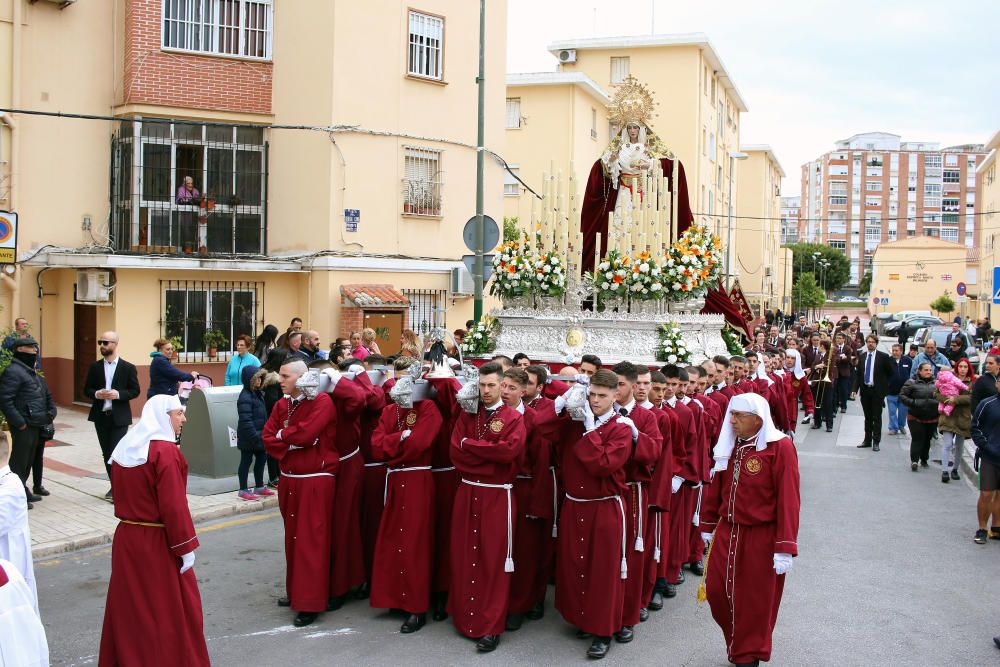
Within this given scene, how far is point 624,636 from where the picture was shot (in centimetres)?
665

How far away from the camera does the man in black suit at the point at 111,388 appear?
1037 centimetres

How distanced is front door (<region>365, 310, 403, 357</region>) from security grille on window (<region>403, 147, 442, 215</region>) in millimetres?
2305

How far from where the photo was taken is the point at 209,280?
57.7 feet

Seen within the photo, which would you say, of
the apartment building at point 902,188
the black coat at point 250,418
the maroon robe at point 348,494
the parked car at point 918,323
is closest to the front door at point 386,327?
the black coat at point 250,418

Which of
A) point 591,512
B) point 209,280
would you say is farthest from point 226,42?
point 591,512

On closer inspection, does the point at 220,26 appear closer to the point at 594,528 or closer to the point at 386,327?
the point at 386,327

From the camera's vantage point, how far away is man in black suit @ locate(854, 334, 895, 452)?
52.2ft

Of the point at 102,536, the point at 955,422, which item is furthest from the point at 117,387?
the point at 955,422

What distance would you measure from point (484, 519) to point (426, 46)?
1539cm

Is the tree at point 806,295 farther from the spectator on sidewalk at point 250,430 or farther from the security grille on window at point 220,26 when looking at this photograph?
the spectator on sidewalk at point 250,430

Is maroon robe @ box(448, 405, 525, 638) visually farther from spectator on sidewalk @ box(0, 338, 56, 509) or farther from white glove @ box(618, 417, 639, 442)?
spectator on sidewalk @ box(0, 338, 56, 509)

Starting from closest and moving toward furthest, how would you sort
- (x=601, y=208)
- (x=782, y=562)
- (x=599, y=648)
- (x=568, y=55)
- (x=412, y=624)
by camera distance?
(x=782, y=562) < (x=599, y=648) < (x=412, y=624) < (x=601, y=208) < (x=568, y=55)

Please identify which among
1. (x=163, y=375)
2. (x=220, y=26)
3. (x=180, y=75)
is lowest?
(x=163, y=375)

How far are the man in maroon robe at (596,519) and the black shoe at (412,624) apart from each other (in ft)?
3.47
